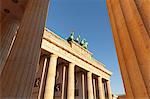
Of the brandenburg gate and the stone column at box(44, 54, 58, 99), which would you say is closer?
the brandenburg gate

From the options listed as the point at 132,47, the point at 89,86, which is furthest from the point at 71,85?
the point at 132,47

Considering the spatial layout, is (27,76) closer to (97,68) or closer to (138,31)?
(138,31)

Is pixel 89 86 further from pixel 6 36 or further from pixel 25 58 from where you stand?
pixel 25 58

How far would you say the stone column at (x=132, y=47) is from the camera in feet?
11.8

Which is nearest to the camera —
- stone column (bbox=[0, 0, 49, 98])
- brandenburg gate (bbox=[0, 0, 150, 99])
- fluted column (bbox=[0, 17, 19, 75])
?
brandenburg gate (bbox=[0, 0, 150, 99])

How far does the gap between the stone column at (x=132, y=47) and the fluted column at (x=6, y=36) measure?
36.0 ft

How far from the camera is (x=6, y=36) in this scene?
44.9 ft

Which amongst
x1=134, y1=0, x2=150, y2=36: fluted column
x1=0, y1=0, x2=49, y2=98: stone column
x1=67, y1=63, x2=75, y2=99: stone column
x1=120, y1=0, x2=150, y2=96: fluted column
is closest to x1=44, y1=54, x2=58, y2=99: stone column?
x1=67, y1=63, x2=75, y2=99: stone column

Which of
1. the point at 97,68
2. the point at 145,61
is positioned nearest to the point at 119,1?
the point at 145,61

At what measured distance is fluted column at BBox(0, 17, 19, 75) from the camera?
13.0m

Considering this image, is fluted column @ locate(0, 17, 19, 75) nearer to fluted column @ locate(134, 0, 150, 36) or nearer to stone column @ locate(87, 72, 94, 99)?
fluted column @ locate(134, 0, 150, 36)

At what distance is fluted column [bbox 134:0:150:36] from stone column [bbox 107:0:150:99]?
10cm

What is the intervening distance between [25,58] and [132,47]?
6067 millimetres

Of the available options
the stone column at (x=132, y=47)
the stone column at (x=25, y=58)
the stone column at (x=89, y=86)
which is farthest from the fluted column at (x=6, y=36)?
the stone column at (x=89, y=86)
